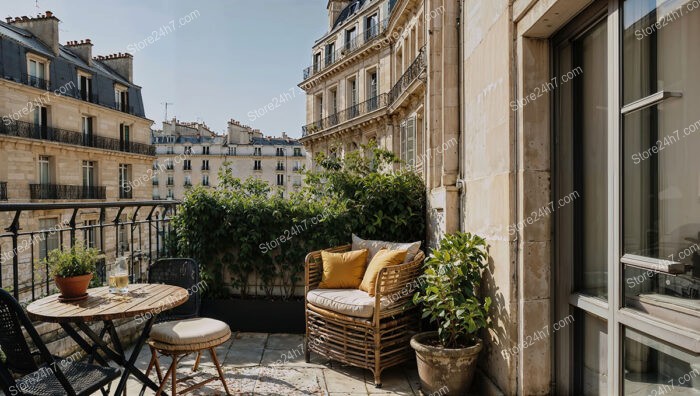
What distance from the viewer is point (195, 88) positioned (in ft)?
69.7

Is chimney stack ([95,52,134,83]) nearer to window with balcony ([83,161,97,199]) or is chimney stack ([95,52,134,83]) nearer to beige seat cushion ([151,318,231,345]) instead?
window with balcony ([83,161,97,199])

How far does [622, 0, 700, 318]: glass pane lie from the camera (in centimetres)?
188

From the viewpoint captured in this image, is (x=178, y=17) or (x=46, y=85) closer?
(x=178, y=17)

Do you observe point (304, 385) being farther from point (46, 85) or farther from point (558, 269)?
point (46, 85)

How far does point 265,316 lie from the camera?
17.0 ft

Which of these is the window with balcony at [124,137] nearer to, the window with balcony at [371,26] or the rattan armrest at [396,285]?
the window with balcony at [371,26]

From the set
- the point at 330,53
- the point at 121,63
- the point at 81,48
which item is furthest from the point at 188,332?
the point at 121,63

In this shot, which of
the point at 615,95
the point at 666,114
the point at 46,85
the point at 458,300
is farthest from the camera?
the point at 46,85

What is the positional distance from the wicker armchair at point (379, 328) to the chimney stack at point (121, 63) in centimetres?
3078

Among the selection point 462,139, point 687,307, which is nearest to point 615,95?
point 687,307

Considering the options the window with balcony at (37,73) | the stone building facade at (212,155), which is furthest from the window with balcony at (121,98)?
the stone building facade at (212,155)

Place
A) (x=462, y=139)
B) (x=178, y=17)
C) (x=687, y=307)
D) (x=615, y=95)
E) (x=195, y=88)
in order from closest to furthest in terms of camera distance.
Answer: (x=687, y=307)
(x=615, y=95)
(x=462, y=139)
(x=178, y=17)
(x=195, y=88)

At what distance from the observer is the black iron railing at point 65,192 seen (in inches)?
894

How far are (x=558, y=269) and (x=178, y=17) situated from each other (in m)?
8.90
